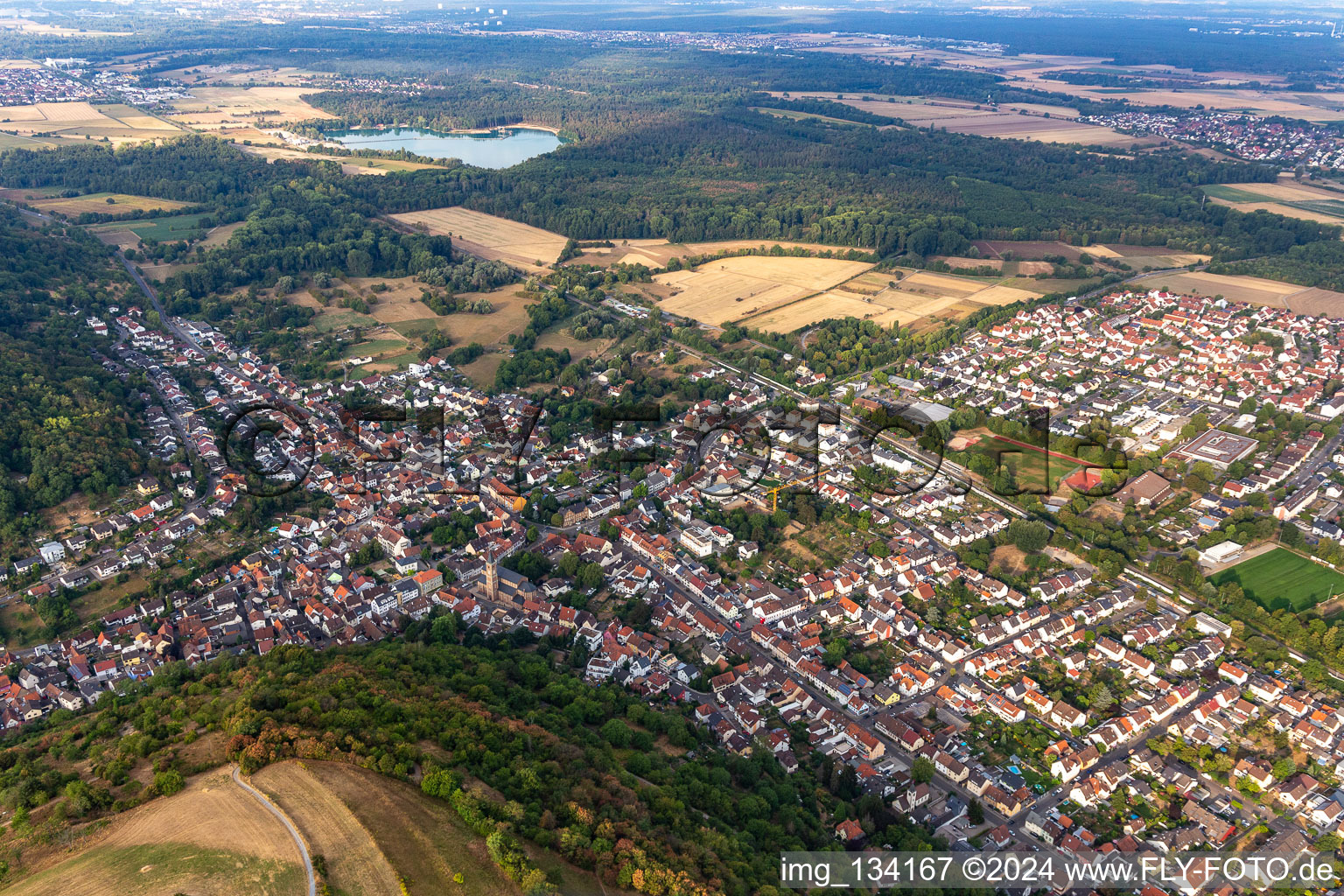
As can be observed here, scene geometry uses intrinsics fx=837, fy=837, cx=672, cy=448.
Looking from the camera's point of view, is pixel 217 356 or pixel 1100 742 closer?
pixel 1100 742

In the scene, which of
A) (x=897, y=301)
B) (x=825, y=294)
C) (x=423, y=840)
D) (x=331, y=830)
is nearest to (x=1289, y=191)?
(x=897, y=301)

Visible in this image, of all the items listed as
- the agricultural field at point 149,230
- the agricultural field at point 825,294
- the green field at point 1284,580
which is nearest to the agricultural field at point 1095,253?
the agricultural field at point 825,294

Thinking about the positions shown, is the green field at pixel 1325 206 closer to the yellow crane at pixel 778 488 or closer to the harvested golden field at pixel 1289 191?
the harvested golden field at pixel 1289 191

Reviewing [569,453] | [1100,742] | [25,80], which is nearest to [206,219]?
[569,453]

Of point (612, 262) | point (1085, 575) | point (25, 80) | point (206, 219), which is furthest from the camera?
point (25, 80)

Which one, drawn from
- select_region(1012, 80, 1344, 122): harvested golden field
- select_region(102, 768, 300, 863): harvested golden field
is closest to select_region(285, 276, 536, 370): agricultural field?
select_region(102, 768, 300, 863): harvested golden field

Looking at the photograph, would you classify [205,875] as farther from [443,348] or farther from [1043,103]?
[1043,103]

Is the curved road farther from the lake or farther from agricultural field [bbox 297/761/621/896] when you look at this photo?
the lake
